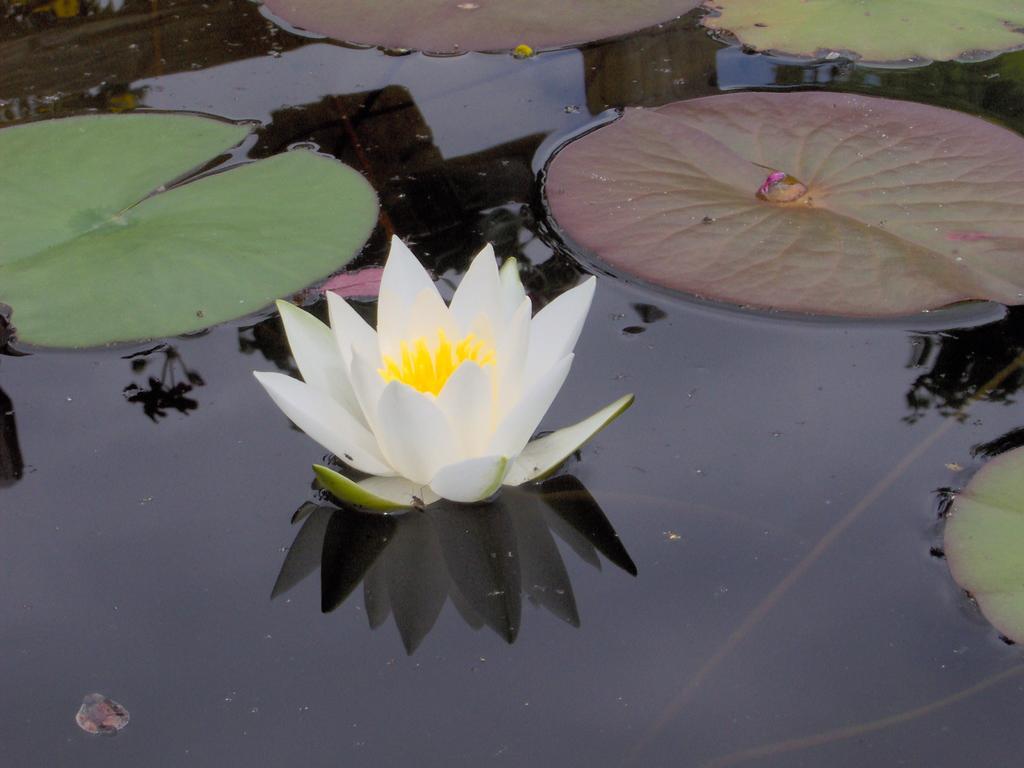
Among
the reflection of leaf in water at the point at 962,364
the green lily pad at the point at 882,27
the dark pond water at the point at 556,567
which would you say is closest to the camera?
the dark pond water at the point at 556,567

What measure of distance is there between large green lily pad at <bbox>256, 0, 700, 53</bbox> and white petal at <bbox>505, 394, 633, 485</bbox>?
151 centimetres

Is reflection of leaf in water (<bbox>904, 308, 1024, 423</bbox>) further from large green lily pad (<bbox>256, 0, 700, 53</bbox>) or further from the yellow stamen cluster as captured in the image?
large green lily pad (<bbox>256, 0, 700, 53</bbox>)

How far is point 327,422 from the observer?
1498 mm

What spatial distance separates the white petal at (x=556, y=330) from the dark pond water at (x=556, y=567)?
0.14 metres

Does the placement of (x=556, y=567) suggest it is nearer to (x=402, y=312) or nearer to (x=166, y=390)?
(x=402, y=312)

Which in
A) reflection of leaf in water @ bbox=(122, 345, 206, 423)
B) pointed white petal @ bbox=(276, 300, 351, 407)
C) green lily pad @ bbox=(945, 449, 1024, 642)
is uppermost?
pointed white petal @ bbox=(276, 300, 351, 407)

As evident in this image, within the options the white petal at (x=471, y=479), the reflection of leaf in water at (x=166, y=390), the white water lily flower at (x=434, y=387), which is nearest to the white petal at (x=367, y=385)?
the white water lily flower at (x=434, y=387)

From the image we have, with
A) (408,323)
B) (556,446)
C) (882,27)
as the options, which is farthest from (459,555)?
(882,27)

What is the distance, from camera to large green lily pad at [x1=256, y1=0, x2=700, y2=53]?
8.89ft

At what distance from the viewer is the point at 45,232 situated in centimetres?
206

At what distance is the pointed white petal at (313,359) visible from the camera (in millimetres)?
1555

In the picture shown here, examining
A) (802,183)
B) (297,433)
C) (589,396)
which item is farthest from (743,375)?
(297,433)

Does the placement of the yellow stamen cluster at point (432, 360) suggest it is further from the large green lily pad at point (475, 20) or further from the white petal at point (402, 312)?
the large green lily pad at point (475, 20)

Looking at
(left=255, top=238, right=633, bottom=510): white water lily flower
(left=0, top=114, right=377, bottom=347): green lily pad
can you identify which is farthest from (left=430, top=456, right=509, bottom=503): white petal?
(left=0, top=114, right=377, bottom=347): green lily pad
